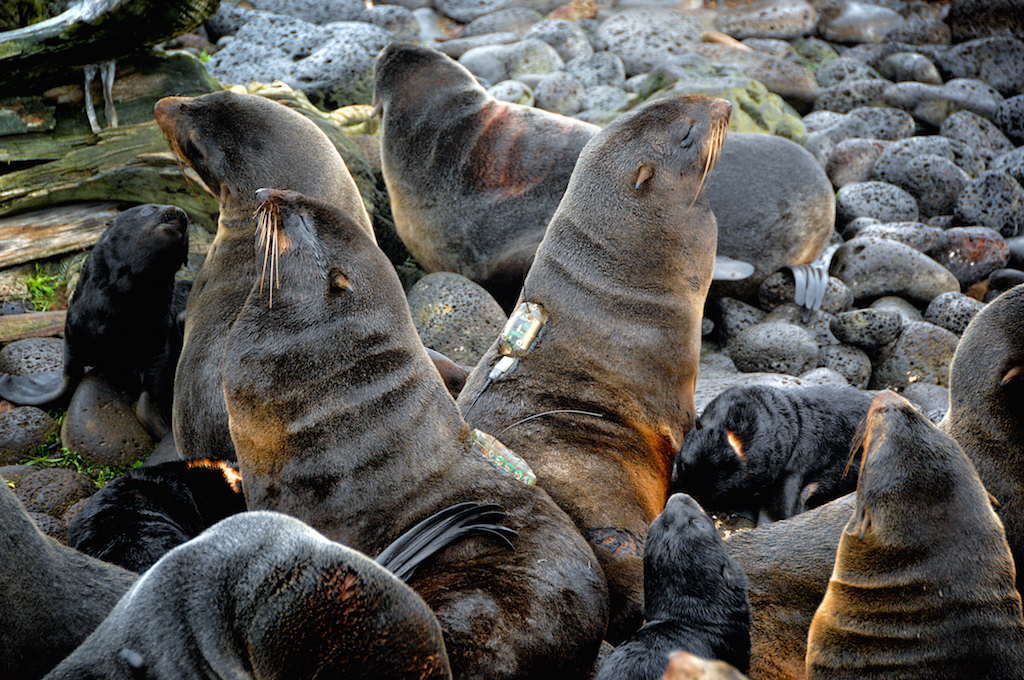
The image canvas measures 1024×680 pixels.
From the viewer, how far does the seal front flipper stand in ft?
17.5

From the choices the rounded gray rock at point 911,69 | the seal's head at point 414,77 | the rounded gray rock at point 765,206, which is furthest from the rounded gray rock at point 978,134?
the seal's head at point 414,77

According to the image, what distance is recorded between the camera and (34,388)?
546 cm

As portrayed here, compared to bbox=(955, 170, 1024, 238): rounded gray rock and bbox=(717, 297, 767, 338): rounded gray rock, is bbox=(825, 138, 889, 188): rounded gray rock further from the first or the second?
bbox=(717, 297, 767, 338): rounded gray rock

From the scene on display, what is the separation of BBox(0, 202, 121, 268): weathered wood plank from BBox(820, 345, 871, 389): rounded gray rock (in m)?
5.32

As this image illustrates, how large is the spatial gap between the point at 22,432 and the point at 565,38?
10.2m

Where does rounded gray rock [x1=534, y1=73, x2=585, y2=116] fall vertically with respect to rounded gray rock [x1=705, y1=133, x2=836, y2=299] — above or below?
below

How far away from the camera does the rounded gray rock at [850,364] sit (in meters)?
5.86

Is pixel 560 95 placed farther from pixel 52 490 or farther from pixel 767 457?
pixel 52 490

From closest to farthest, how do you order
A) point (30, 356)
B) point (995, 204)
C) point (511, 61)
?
point (30, 356) → point (995, 204) → point (511, 61)

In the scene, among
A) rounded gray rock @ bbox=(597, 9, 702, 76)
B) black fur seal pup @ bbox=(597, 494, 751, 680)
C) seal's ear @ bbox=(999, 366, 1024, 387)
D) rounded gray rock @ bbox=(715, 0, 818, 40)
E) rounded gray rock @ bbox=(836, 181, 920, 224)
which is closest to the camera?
black fur seal pup @ bbox=(597, 494, 751, 680)

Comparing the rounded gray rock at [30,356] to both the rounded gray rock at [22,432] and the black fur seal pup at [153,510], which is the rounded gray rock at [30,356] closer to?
the rounded gray rock at [22,432]

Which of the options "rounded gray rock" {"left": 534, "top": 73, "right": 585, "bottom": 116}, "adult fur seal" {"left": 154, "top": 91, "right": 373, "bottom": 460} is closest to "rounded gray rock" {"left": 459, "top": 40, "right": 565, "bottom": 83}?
"rounded gray rock" {"left": 534, "top": 73, "right": 585, "bottom": 116}

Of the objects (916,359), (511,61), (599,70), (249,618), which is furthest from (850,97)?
(249,618)

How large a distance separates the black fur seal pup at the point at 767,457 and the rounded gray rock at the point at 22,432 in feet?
12.3
